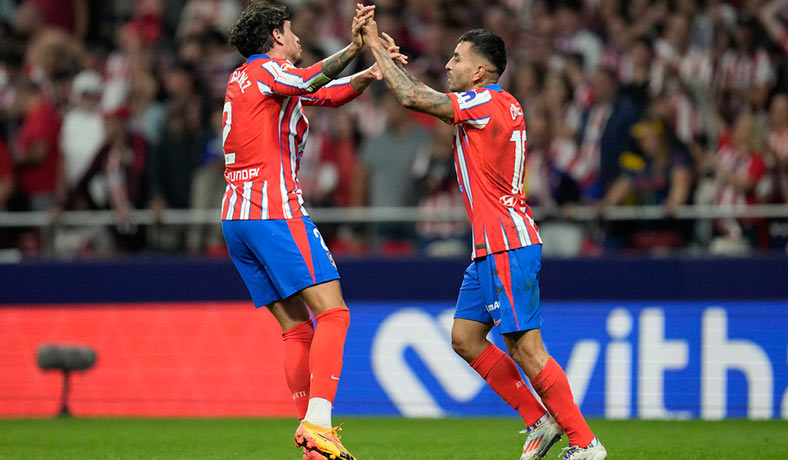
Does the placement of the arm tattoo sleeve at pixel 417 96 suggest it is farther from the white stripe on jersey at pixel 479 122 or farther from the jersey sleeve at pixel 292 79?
the jersey sleeve at pixel 292 79

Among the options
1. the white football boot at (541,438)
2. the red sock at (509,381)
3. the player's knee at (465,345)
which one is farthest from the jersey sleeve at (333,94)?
the white football boot at (541,438)

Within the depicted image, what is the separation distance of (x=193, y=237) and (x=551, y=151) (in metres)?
3.82

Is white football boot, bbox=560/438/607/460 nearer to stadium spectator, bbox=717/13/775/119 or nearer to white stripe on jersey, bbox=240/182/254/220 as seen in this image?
white stripe on jersey, bbox=240/182/254/220

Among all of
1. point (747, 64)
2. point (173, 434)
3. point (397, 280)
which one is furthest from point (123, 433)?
point (747, 64)

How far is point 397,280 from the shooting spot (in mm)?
11812

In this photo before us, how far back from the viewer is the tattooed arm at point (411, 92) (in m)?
6.52

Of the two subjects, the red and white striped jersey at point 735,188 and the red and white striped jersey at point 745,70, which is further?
the red and white striped jersey at point 745,70

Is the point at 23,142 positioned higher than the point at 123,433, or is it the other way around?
the point at 23,142

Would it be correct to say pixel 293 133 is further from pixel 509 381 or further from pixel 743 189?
pixel 743 189

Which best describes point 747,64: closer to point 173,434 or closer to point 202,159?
point 202,159

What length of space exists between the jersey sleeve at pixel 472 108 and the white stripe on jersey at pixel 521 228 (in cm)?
52

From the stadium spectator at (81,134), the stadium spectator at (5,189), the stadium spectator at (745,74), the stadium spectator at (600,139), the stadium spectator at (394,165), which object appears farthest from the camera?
the stadium spectator at (81,134)

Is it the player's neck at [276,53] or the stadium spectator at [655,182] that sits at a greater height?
the player's neck at [276,53]

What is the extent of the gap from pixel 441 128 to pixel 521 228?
5354 mm
